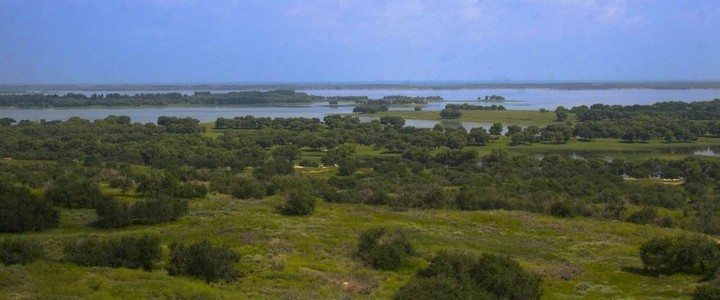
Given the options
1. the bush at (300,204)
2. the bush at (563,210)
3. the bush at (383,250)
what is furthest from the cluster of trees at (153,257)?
the bush at (563,210)

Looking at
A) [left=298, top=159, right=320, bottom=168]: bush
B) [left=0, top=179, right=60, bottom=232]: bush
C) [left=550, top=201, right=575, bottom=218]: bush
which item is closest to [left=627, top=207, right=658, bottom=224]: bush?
[left=550, top=201, right=575, bottom=218]: bush

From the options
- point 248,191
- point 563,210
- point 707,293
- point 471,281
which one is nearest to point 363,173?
point 248,191

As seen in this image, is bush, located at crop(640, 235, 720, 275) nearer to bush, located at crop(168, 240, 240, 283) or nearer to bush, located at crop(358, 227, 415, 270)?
bush, located at crop(358, 227, 415, 270)

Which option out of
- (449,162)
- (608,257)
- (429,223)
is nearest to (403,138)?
(449,162)

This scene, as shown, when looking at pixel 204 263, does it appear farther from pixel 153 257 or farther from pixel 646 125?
pixel 646 125

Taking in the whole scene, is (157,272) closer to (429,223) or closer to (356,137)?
(429,223)

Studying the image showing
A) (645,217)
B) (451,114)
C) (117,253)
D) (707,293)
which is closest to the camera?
(707,293)
